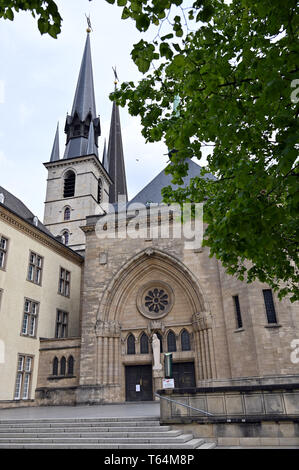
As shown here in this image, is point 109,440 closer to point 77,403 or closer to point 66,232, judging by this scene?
point 77,403

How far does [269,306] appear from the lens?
1536 cm

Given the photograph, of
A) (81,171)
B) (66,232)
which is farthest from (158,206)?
(81,171)

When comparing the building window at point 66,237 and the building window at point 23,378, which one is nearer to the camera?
the building window at point 23,378

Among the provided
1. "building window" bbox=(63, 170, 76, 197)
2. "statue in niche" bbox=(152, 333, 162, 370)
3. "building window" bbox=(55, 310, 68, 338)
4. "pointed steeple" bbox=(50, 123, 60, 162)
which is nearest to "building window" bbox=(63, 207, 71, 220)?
"building window" bbox=(63, 170, 76, 197)

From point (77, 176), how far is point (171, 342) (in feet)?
81.2

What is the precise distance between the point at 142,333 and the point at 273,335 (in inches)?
290

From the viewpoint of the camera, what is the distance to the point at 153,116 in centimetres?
635

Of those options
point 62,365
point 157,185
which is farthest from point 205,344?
point 157,185

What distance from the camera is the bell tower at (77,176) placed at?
3616cm

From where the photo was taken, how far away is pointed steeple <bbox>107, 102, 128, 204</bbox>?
54388mm

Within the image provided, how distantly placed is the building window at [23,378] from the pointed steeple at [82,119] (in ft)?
86.5

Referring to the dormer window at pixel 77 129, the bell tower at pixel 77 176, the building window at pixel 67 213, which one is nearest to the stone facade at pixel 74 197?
the bell tower at pixel 77 176

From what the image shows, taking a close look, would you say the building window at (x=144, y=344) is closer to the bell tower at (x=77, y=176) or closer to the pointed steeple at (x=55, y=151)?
the bell tower at (x=77, y=176)
